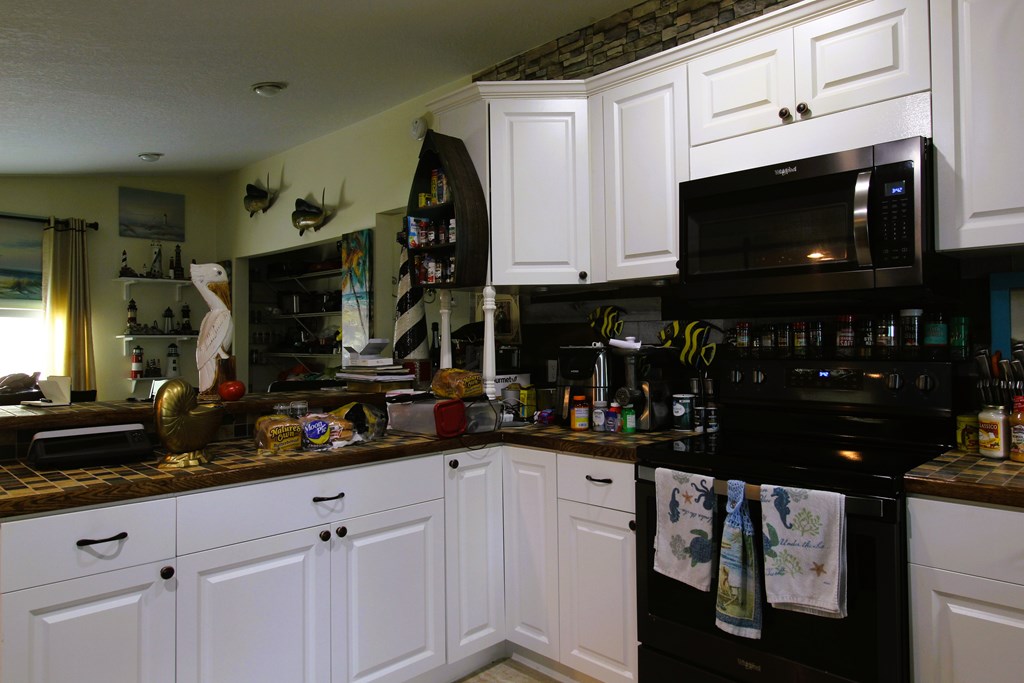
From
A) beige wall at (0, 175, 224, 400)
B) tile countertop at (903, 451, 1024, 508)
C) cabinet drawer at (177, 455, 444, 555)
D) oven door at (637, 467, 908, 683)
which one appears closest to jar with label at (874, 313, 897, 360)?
tile countertop at (903, 451, 1024, 508)

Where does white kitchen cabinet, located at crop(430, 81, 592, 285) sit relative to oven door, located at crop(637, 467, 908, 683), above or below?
above

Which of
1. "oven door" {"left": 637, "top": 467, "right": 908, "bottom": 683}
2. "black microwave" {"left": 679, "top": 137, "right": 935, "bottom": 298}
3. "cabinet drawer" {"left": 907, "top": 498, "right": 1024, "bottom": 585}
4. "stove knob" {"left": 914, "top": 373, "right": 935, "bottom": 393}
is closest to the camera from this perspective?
"cabinet drawer" {"left": 907, "top": 498, "right": 1024, "bottom": 585}

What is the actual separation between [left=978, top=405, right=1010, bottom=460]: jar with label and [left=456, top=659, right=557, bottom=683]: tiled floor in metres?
1.59

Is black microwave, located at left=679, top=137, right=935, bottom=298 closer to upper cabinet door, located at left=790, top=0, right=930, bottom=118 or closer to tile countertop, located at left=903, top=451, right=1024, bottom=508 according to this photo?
upper cabinet door, located at left=790, top=0, right=930, bottom=118

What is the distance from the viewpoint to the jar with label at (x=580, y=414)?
2.47 metres

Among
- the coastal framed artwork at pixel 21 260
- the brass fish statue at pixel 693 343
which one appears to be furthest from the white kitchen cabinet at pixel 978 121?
the coastal framed artwork at pixel 21 260

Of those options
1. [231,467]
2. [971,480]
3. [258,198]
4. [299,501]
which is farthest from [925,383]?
[258,198]

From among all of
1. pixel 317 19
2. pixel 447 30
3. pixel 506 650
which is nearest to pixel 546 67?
pixel 447 30

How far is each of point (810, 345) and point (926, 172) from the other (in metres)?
0.65

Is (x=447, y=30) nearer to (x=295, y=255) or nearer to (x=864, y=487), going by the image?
(x=864, y=487)

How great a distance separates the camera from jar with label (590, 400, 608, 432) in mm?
2430

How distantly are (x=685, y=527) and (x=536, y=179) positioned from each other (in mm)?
1495

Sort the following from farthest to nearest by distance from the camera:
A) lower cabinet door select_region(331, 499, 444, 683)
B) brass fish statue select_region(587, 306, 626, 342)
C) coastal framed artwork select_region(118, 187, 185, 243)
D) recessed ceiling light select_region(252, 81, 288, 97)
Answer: coastal framed artwork select_region(118, 187, 185, 243) → recessed ceiling light select_region(252, 81, 288, 97) → brass fish statue select_region(587, 306, 626, 342) → lower cabinet door select_region(331, 499, 444, 683)

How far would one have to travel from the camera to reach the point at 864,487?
1.55 meters
